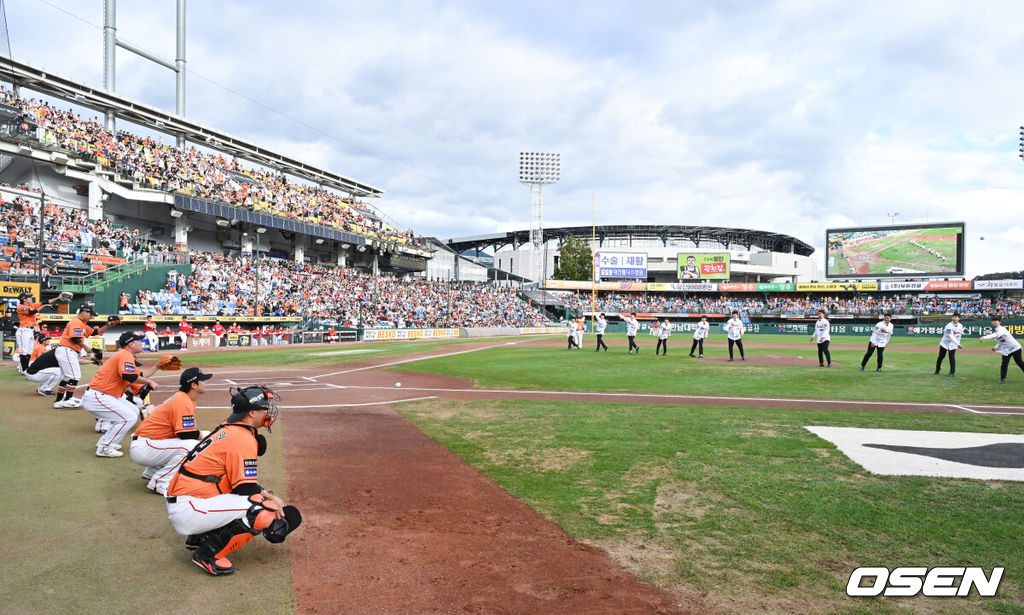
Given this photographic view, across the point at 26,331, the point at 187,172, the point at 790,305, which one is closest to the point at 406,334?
the point at 187,172

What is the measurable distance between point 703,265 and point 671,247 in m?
14.0

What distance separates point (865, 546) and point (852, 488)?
166 cm

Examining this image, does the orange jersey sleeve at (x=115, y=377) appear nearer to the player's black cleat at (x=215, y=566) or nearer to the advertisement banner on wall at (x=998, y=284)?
the player's black cleat at (x=215, y=566)

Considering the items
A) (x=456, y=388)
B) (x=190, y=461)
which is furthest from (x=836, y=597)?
(x=456, y=388)

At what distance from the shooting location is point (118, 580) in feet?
14.0

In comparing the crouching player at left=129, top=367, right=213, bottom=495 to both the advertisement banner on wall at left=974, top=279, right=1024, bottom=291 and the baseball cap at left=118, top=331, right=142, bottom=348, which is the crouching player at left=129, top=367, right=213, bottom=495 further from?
the advertisement banner on wall at left=974, top=279, right=1024, bottom=291

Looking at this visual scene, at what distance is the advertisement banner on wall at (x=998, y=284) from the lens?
187 ft

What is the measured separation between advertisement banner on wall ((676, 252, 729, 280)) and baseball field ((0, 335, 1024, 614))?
62.6m

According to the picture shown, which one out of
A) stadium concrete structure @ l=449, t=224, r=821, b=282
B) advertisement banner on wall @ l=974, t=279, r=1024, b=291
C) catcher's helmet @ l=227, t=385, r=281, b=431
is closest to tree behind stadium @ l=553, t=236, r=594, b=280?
stadium concrete structure @ l=449, t=224, r=821, b=282

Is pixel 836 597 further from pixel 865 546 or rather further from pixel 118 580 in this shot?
pixel 118 580

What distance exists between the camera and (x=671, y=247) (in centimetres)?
8562

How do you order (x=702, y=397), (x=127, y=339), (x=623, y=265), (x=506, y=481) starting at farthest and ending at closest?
(x=623, y=265), (x=702, y=397), (x=127, y=339), (x=506, y=481)

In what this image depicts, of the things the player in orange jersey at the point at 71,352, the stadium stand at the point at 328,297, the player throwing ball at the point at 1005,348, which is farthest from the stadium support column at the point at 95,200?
the player throwing ball at the point at 1005,348

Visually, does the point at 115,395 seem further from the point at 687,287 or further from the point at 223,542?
the point at 687,287
